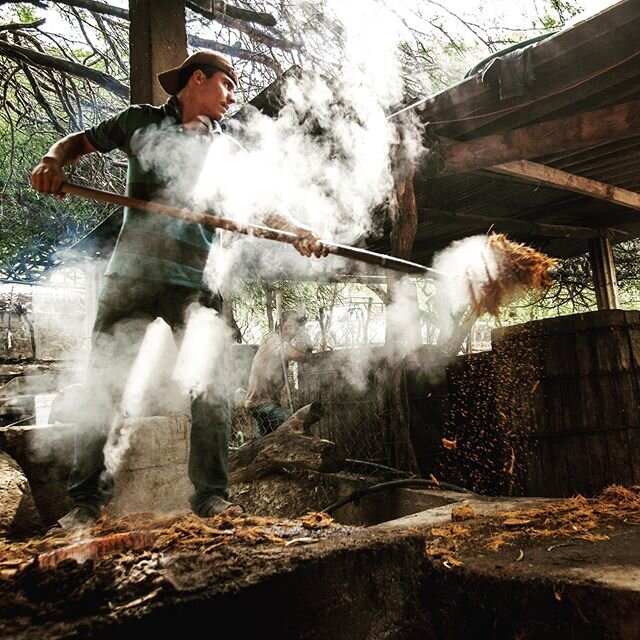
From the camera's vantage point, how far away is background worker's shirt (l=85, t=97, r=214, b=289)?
10.5ft

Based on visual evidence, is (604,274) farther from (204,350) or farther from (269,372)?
(204,350)

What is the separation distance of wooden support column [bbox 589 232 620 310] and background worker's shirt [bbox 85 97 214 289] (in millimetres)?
7904

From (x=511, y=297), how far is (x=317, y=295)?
13.4 meters

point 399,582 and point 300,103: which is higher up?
point 300,103

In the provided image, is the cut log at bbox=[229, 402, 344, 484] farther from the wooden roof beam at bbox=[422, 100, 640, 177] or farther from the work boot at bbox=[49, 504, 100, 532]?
the wooden roof beam at bbox=[422, 100, 640, 177]

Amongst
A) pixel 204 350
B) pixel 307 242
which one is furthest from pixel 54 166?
pixel 307 242

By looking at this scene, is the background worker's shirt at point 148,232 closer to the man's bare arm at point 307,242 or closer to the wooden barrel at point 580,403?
the man's bare arm at point 307,242

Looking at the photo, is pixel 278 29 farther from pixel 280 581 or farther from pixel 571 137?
pixel 280 581

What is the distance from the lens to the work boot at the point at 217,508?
9.34 ft

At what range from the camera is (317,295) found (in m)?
17.5

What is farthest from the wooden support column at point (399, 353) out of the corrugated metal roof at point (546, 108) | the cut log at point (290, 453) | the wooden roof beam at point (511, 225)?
the wooden roof beam at point (511, 225)

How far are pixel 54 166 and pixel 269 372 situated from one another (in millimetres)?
6437

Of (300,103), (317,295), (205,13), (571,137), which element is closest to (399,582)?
(571,137)

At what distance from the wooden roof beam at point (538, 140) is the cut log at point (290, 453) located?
11.2ft
